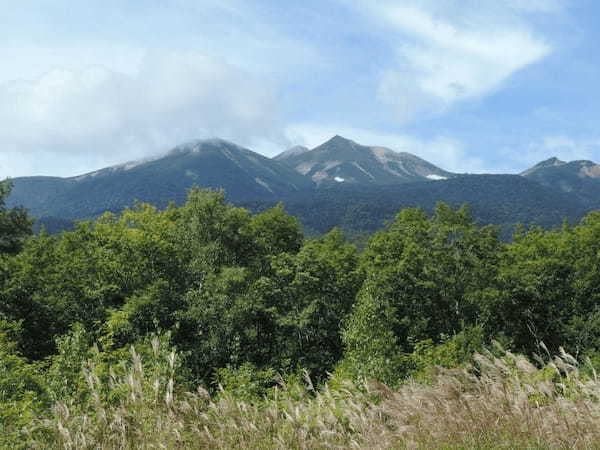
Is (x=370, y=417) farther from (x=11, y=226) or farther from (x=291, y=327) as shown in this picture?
(x=11, y=226)

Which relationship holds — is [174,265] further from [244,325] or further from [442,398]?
[442,398]

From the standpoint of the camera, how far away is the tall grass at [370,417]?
634 cm

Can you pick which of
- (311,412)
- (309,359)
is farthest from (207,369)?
(311,412)

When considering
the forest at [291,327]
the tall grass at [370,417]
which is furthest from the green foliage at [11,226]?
the tall grass at [370,417]

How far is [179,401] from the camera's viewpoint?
7645 mm

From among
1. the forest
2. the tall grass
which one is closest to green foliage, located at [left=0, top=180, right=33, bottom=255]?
the forest

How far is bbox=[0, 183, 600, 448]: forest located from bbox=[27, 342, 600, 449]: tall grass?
26 mm

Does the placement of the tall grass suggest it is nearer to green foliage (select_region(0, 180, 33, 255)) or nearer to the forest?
the forest

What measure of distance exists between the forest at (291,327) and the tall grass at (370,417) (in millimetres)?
26

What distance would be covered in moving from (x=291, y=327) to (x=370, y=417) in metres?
35.3

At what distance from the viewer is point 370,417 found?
7.35 metres

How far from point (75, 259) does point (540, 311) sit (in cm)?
4128

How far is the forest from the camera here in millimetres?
7004

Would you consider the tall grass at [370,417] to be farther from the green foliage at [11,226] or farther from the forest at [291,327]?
the green foliage at [11,226]
